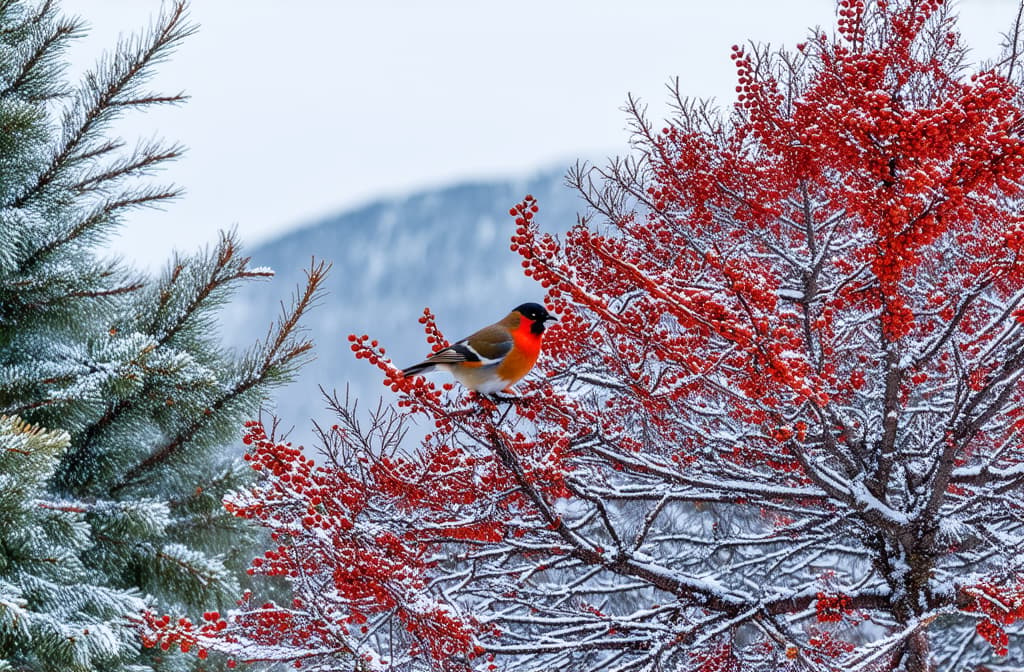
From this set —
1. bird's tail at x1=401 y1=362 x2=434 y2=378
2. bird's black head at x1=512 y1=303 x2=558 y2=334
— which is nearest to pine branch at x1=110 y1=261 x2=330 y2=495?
bird's tail at x1=401 y1=362 x2=434 y2=378

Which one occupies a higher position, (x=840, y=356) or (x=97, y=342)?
(x=840, y=356)

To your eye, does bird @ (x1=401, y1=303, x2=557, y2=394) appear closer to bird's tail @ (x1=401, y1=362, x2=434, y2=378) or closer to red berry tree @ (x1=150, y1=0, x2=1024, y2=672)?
bird's tail @ (x1=401, y1=362, x2=434, y2=378)

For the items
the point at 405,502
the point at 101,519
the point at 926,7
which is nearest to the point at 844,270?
the point at 926,7

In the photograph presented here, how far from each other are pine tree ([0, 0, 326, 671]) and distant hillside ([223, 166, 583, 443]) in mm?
76535

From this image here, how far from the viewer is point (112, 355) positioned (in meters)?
5.29

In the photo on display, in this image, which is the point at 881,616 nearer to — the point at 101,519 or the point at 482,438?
the point at 482,438

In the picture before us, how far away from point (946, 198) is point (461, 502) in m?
2.52

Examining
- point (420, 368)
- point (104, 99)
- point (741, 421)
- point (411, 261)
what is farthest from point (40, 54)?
point (411, 261)

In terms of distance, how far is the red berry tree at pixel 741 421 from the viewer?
3.73 metres

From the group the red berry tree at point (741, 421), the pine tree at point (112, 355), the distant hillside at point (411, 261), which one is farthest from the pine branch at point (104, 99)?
the distant hillside at point (411, 261)

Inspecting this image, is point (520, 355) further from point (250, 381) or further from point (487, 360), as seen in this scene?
point (250, 381)

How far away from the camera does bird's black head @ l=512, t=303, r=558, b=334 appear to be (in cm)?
461

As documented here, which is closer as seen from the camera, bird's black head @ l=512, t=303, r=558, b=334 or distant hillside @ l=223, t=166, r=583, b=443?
bird's black head @ l=512, t=303, r=558, b=334

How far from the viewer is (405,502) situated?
4.40 meters
